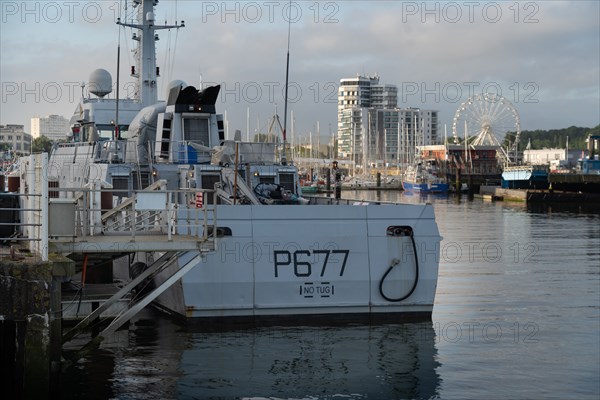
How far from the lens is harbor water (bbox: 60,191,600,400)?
15.8 metres

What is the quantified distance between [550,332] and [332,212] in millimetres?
6456

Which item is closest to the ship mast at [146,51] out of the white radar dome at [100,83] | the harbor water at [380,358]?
the white radar dome at [100,83]

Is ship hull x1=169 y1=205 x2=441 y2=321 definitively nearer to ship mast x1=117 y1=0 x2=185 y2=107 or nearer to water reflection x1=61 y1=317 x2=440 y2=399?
water reflection x1=61 y1=317 x2=440 y2=399

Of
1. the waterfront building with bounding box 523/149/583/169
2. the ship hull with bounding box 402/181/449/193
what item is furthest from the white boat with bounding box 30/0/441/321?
the waterfront building with bounding box 523/149/583/169

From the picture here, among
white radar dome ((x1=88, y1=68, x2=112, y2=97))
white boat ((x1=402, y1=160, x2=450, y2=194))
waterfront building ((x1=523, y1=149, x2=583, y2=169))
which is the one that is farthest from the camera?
waterfront building ((x1=523, y1=149, x2=583, y2=169))

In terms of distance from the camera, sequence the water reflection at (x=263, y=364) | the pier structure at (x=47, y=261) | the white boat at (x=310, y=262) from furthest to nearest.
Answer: the white boat at (x=310, y=262) → the water reflection at (x=263, y=364) → the pier structure at (x=47, y=261)

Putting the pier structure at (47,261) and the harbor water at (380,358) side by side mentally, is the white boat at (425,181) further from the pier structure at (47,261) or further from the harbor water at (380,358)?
the pier structure at (47,261)

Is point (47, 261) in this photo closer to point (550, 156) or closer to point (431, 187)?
point (431, 187)

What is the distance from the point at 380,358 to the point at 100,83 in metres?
22.8

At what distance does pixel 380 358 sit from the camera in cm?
1789

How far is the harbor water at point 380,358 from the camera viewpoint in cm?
1584

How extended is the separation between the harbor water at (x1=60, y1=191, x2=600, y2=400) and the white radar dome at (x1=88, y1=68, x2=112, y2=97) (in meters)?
17.0

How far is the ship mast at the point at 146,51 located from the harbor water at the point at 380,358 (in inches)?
625

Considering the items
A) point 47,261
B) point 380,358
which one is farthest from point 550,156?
point 47,261
